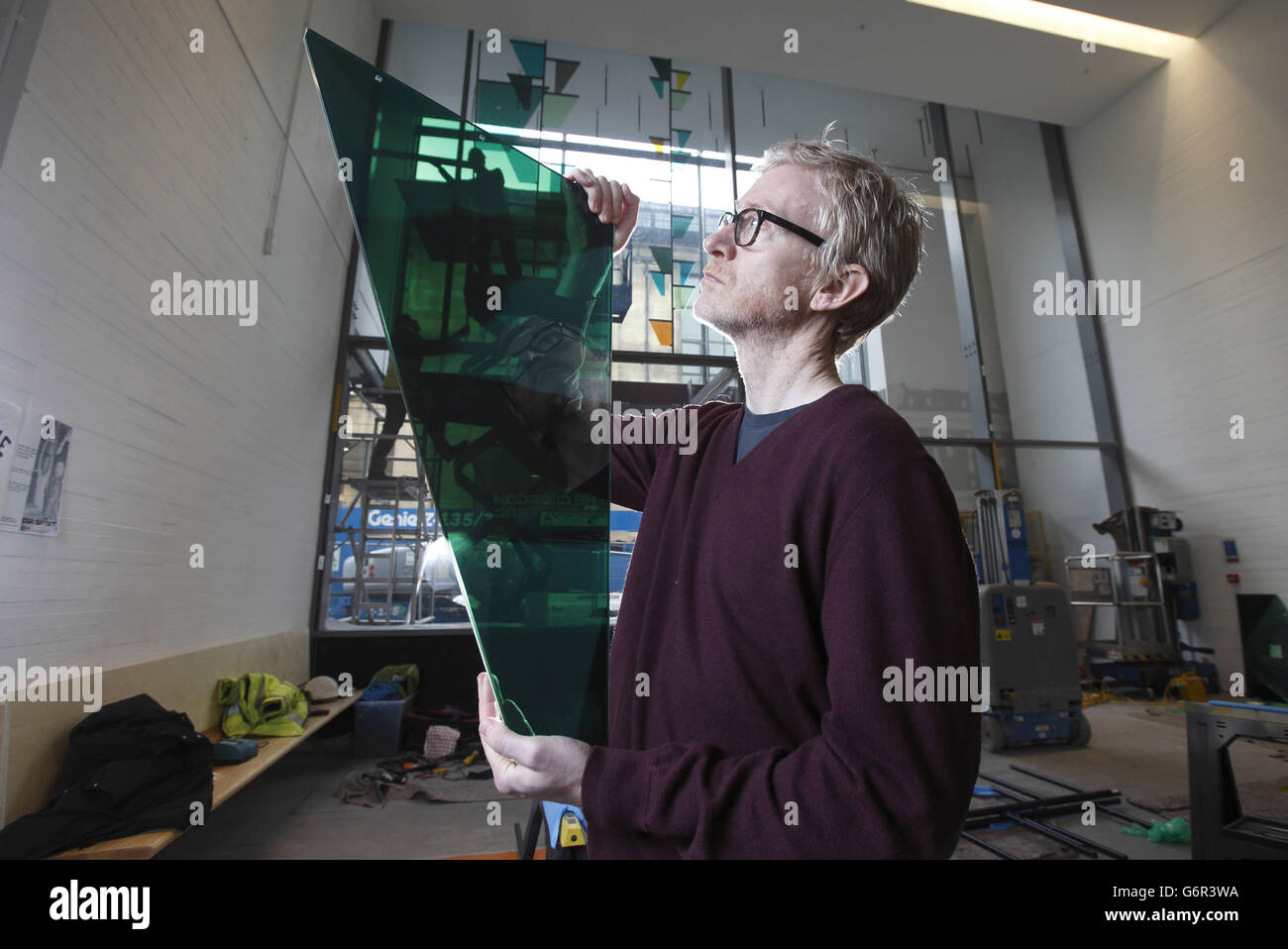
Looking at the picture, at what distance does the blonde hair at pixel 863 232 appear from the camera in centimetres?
81

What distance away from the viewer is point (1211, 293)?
20.5 ft

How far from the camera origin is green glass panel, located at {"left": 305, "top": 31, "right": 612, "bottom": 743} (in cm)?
72

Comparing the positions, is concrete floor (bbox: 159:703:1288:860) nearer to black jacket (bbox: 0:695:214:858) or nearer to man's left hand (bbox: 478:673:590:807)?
black jacket (bbox: 0:695:214:858)

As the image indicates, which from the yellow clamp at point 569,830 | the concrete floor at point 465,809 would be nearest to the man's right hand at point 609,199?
the yellow clamp at point 569,830

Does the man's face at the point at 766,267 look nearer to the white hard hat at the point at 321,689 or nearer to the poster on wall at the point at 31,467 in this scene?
the poster on wall at the point at 31,467

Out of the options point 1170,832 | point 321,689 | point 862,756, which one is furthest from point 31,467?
point 1170,832

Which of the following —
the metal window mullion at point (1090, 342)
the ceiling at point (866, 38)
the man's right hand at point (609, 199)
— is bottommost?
the man's right hand at point (609, 199)

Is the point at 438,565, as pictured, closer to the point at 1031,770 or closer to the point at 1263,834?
the point at 1031,770

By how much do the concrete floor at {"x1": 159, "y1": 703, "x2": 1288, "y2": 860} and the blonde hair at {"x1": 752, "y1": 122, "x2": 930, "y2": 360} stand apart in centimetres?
277

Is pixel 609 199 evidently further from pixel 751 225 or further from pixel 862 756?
pixel 862 756

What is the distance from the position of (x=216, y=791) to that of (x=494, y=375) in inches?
99.2

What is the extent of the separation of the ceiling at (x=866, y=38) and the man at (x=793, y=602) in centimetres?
642

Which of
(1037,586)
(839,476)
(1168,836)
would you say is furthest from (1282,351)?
(839,476)

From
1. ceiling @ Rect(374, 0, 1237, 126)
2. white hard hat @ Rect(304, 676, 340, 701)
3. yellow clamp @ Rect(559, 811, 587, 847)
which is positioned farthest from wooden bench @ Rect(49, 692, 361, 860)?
ceiling @ Rect(374, 0, 1237, 126)
